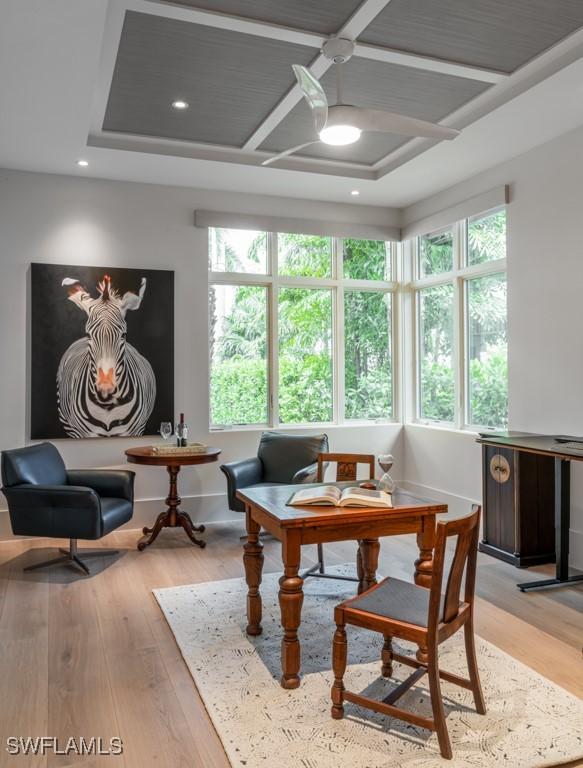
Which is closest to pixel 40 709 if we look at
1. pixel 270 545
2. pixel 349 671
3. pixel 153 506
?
pixel 349 671

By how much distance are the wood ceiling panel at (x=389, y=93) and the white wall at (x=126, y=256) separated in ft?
4.17

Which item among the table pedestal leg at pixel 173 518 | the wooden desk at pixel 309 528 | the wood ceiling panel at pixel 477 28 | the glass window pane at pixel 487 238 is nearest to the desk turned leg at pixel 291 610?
the wooden desk at pixel 309 528

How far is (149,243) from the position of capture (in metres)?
5.40

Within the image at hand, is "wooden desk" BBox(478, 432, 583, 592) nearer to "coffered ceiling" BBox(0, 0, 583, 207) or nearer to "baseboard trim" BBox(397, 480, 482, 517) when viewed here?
"baseboard trim" BBox(397, 480, 482, 517)

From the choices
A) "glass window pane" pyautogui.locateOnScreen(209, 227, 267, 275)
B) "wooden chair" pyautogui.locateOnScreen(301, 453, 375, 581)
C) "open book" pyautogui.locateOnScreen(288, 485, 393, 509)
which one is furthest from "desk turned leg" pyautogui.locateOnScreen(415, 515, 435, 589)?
"glass window pane" pyautogui.locateOnScreen(209, 227, 267, 275)

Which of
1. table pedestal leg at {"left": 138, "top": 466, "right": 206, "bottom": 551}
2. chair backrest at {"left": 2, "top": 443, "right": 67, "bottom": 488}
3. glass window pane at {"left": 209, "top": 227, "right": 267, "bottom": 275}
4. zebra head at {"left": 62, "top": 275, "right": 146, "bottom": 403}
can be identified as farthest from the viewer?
glass window pane at {"left": 209, "top": 227, "right": 267, "bottom": 275}

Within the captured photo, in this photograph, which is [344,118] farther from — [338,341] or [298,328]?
[338,341]

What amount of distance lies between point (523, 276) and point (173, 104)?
283 centimetres

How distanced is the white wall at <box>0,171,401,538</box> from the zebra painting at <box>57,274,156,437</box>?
0.53 feet

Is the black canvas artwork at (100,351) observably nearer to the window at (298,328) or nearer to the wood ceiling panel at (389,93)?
the window at (298,328)

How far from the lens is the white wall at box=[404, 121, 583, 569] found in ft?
14.0

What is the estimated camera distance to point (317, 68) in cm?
348

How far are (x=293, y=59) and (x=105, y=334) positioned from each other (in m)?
2.78

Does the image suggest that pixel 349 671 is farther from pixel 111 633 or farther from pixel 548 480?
pixel 548 480
